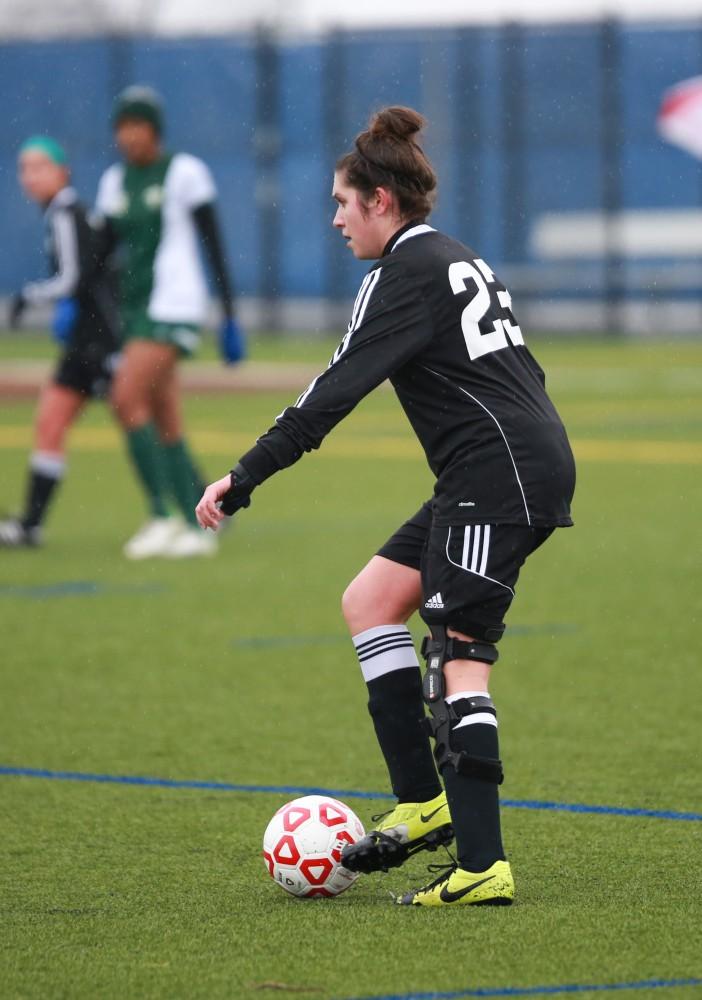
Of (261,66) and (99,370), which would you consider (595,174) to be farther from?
(99,370)

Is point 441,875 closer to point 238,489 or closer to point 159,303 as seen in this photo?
point 238,489

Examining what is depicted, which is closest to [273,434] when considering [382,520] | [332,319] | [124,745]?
[124,745]

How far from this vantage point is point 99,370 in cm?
1143

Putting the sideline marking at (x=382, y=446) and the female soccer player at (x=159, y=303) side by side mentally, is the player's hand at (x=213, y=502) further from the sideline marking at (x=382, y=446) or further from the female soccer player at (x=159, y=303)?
the sideline marking at (x=382, y=446)

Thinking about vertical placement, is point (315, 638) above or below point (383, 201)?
below

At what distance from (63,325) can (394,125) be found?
22.9ft

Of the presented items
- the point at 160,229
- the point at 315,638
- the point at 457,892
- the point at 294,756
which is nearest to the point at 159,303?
the point at 160,229

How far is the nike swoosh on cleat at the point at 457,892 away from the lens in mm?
4422

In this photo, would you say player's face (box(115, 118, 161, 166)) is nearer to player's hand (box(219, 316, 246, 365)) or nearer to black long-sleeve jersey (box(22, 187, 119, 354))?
black long-sleeve jersey (box(22, 187, 119, 354))

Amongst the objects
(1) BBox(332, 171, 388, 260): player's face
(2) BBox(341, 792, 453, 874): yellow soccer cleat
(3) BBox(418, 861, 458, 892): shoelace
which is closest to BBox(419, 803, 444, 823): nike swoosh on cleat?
(2) BBox(341, 792, 453, 874): yellow soccer cleat

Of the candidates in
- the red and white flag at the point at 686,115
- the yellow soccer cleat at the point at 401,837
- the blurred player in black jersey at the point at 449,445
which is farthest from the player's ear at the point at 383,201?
the red and white flag at the point at 686,115

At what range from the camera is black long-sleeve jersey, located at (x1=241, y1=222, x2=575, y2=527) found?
14.8 feet

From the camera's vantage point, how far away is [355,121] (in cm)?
3275

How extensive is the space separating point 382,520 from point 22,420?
944 centimetres
